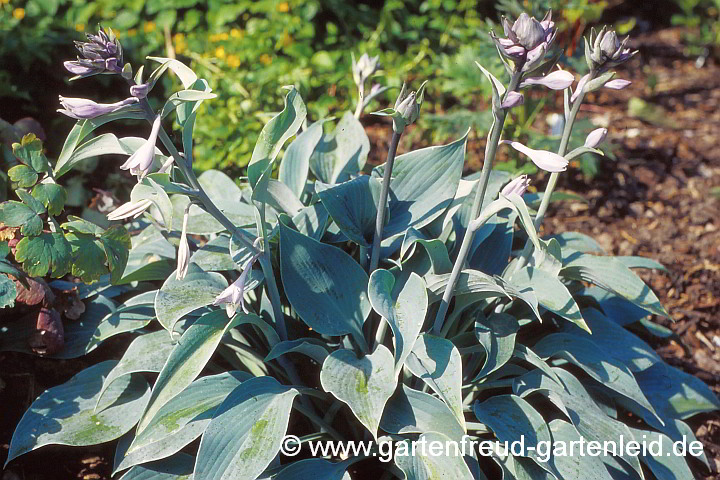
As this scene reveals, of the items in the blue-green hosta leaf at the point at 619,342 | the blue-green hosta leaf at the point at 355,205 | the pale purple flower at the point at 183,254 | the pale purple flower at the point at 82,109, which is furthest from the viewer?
the blue-green hosta leaf at the point at 619,342

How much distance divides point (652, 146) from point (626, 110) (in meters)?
0.55

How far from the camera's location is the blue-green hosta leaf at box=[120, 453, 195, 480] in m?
2.00

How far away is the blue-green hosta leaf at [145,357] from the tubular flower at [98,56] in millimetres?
895

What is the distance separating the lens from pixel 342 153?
103 inches

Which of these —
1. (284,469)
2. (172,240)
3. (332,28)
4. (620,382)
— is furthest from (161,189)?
(332,28)

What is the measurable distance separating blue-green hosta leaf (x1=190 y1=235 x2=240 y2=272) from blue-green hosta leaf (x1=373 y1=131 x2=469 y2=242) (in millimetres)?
519

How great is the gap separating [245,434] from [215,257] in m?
0.59

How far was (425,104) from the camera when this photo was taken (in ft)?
15.0

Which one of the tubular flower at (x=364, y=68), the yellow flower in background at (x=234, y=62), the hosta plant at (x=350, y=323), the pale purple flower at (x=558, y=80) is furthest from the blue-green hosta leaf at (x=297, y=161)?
the yellow flower in background at (x=234, y=62)

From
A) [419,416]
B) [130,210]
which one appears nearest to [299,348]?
[419,416]

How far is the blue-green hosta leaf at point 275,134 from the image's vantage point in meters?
1.92

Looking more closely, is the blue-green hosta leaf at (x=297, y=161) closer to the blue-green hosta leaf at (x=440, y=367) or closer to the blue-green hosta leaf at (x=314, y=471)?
the blue-green hosta leaf at (x=440, y=367)

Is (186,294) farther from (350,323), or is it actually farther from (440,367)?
(440,367)

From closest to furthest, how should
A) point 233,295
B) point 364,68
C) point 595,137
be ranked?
point 233,295 → point 595,137 → point 364,68
